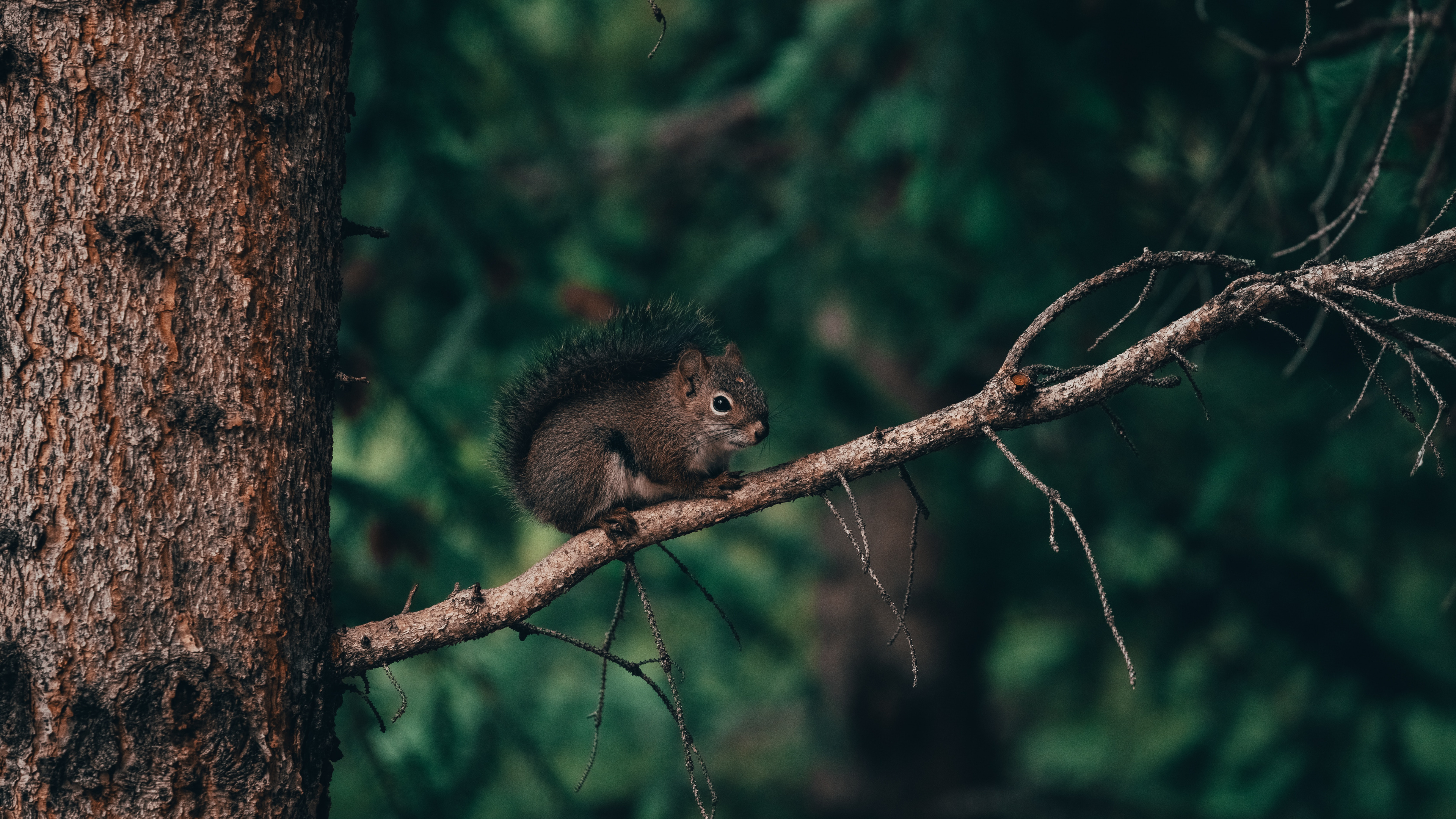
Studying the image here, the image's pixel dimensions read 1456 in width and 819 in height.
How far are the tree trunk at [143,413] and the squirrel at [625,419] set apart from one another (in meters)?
0.91

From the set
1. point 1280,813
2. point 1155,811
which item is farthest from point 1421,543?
point 1155,811

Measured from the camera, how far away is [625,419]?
8.55ft

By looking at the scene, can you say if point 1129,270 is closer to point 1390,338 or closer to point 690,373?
point 1390,338

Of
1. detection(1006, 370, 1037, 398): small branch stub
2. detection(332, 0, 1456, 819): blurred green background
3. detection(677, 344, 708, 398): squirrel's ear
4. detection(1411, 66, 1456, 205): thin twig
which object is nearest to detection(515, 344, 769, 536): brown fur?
detection(677, 344, 708, 398): squirrel's ear

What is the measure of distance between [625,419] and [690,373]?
248 millimetres

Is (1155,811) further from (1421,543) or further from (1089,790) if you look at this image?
(1421,543)

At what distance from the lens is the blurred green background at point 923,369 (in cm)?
288

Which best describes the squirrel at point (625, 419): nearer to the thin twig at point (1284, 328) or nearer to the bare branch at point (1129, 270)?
the bare branch at point (1129, 270)

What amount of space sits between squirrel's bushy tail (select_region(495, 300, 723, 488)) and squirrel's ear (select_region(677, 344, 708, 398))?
11 cm

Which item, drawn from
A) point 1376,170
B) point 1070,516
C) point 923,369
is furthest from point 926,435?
point 923,369

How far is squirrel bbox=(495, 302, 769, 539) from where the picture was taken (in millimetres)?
2402

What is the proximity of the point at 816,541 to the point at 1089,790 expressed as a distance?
1.99 meters

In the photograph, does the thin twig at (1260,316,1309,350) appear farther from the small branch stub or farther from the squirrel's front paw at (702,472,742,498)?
the squirrel's front paw at (702,472,742,498)

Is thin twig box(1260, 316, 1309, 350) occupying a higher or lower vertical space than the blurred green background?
lower
